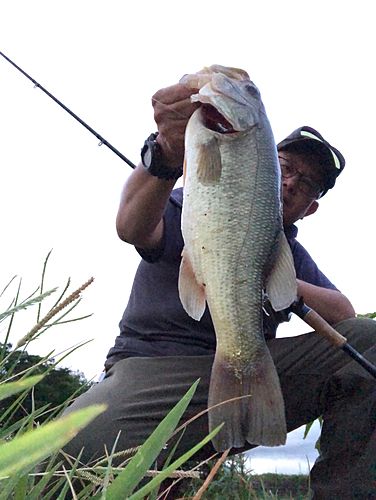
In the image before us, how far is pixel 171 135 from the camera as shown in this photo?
282 centimetres

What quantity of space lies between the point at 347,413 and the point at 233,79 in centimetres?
163

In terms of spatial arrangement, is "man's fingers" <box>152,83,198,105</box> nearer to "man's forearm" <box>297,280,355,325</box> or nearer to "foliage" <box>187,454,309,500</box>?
"man's forearm" <box>297,280,355,325</box>

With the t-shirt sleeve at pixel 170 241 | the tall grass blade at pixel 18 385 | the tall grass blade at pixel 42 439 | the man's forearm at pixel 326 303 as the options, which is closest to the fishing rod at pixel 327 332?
→ the man's forearm at pixel 326 303

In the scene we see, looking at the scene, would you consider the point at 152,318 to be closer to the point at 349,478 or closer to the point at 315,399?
the point at 315,399

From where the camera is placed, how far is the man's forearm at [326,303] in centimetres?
358

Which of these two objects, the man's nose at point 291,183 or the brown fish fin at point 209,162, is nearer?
the brown fish fin at point 209,162

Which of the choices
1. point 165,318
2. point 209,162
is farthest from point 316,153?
point 209,162

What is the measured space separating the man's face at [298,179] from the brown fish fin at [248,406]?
4.58ft

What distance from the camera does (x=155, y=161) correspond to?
2.90 m

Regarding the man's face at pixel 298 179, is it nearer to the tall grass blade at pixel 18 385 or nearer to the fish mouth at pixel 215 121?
the fish mouth at pixel 215 121

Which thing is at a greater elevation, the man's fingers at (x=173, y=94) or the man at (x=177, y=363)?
the man's fingers at (x=173, y=94)

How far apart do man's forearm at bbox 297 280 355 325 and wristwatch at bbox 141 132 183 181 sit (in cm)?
99

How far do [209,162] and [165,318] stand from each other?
1289 millimetres

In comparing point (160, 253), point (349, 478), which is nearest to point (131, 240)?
point (160, 253)
